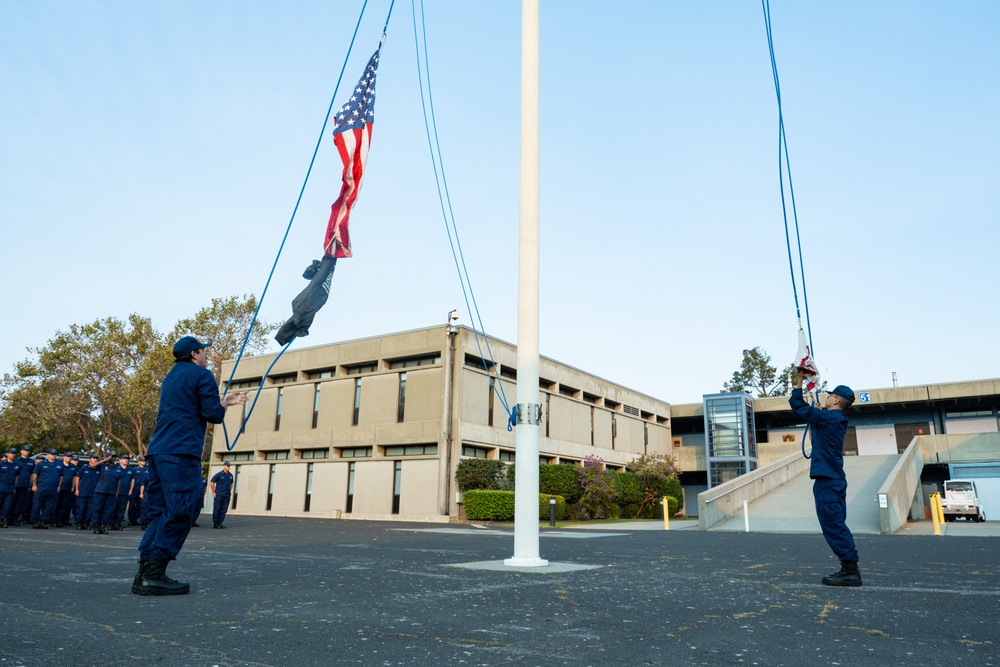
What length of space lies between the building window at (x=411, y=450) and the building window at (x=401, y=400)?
129 centimetres

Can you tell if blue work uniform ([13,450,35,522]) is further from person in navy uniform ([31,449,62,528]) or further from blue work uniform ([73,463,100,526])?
blue work uniform ([73,463,100,526])

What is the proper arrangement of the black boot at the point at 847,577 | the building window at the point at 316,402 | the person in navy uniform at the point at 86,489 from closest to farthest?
the black boot at the point at 847,577 → the person in navy uniform at the point at 86,489 → the building window at the point at 316,402

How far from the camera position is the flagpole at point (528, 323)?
7.79 m

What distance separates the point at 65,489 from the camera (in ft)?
64.3

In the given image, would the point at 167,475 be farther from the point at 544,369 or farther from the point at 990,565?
the point at 544,369

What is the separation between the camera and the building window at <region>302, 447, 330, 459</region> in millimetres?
34875

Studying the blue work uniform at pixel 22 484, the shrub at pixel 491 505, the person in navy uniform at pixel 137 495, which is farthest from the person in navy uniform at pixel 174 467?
the shrub at pixel 491 505

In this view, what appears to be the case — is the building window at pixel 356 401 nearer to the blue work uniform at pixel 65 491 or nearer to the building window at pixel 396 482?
the building window at pixel 396 482

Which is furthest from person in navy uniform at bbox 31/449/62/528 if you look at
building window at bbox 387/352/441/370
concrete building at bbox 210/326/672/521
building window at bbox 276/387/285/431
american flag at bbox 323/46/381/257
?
building window at bbox 276/387/285/431

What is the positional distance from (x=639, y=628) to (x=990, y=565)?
278 inches

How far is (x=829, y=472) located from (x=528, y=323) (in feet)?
11.7

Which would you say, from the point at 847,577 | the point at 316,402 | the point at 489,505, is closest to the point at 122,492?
the point at 489,505

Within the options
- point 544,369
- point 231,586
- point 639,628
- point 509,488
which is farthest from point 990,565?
point 544,369

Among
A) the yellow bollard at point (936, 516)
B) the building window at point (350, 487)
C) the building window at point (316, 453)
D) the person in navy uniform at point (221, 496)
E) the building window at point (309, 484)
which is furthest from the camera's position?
the building window at point (316, 453)
